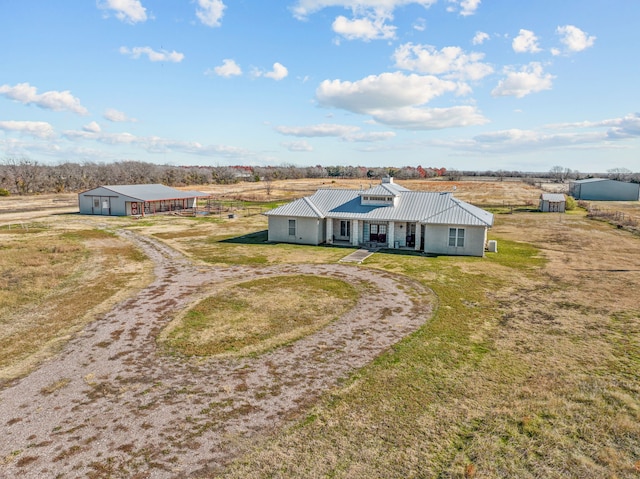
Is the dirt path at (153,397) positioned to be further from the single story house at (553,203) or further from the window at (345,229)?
the single story house at (553,203)

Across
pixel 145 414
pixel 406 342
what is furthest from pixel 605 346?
pixel 145 414

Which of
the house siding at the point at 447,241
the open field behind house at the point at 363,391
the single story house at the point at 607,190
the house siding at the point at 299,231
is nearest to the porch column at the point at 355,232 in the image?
the house siding at the point at 299,231

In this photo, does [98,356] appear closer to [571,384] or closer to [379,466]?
[379,466]

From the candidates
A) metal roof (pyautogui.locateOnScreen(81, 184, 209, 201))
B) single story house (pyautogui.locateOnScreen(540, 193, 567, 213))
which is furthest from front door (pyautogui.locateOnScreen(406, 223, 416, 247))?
metal roof (pyautogui.locateOnScreen(81, 184, 209, 201))

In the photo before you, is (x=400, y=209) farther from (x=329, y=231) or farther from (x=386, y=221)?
(x=329, y=231)

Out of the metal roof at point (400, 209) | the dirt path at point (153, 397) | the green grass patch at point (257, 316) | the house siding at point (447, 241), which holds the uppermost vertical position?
the metal roof at point (400, 209)

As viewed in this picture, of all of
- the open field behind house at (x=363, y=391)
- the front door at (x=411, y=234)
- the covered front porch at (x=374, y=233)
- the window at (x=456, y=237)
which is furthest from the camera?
the front door at (x=411, y=234)

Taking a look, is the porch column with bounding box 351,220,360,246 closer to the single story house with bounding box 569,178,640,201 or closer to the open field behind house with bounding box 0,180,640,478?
the open field behind house with bounding box 0,180,640,478
